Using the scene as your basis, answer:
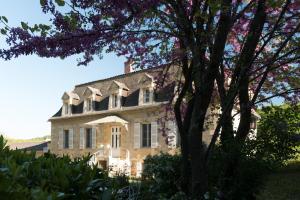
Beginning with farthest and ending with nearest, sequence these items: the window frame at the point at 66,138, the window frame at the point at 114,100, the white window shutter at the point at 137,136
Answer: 1. the window frame at the point at 66,138
2. the window frame at the point at 114,100
3. the white window shutter at the point at 137,136

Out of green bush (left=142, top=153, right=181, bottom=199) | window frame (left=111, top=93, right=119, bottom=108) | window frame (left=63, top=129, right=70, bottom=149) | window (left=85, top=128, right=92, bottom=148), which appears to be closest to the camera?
green bush (left=142, top=153, right=181, bottom=199)

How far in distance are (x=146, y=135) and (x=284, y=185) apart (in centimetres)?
1656

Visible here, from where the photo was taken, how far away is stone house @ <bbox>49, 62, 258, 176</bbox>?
96.1 feet

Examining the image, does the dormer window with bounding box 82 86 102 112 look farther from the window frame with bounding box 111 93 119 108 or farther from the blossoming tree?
the blossoming tree

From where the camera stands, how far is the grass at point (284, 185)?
12203mm

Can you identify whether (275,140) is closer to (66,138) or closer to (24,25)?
(24,25)

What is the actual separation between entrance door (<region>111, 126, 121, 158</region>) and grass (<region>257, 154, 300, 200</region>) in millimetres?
16557

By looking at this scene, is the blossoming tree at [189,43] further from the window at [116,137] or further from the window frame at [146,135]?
the window at [116,137]

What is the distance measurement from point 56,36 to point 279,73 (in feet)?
21.4

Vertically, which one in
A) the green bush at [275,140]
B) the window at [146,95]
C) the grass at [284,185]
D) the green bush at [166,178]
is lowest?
the grass at [284,185]

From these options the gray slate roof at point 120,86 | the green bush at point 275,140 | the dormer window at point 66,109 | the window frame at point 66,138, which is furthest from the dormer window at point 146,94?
the green bush at point 275,140

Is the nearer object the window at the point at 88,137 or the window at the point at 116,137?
the window at the point at 116,137

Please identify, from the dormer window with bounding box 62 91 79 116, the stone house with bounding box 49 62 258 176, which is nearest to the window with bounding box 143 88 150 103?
the stone house with bounding box 49 62 258 176

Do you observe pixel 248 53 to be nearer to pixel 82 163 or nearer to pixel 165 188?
pixel 165 188
